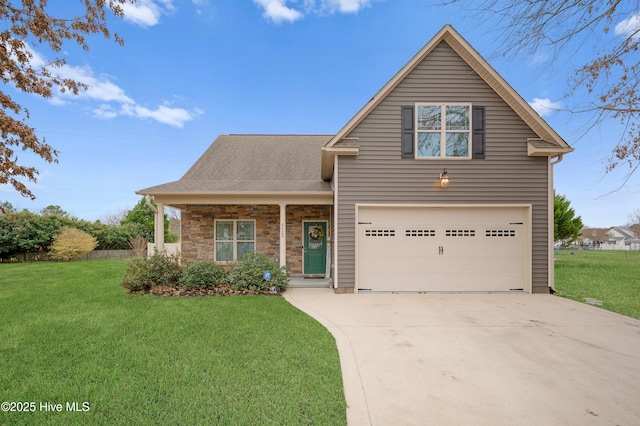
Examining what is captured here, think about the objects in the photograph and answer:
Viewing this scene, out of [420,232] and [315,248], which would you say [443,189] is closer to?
[420,232]

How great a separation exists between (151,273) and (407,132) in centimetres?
777

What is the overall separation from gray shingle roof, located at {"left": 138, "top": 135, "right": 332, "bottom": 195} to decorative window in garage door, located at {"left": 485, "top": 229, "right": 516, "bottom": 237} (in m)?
4.58

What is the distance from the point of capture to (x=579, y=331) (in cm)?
470

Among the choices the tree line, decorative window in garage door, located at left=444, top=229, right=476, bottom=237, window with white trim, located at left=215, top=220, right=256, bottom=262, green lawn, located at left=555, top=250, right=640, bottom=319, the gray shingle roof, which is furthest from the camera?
the tree line

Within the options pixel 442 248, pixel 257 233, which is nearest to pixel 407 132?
pixel 442 248

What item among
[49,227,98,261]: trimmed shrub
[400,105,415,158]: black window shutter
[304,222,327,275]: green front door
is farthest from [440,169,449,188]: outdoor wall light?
[49,227,98,261]: trimmed shrub

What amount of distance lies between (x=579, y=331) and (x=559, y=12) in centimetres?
475

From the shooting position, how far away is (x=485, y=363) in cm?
354

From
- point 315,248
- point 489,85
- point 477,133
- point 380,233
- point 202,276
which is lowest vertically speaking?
point 202,276

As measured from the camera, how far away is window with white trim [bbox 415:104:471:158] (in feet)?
24.8

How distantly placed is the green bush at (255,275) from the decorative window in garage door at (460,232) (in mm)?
4565

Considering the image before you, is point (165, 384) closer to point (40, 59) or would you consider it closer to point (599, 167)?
point (599, 167)

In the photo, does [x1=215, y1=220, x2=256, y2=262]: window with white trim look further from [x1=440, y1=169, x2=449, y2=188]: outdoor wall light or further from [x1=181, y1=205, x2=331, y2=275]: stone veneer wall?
[x1=440, y1=169, x2=449, y2=188]: outdoor wall light

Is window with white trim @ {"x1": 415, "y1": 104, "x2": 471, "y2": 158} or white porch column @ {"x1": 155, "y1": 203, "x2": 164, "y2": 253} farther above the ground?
window with white trim @ {"x1": 415, "y1": 104, "x2": 471, "y2": 158}
